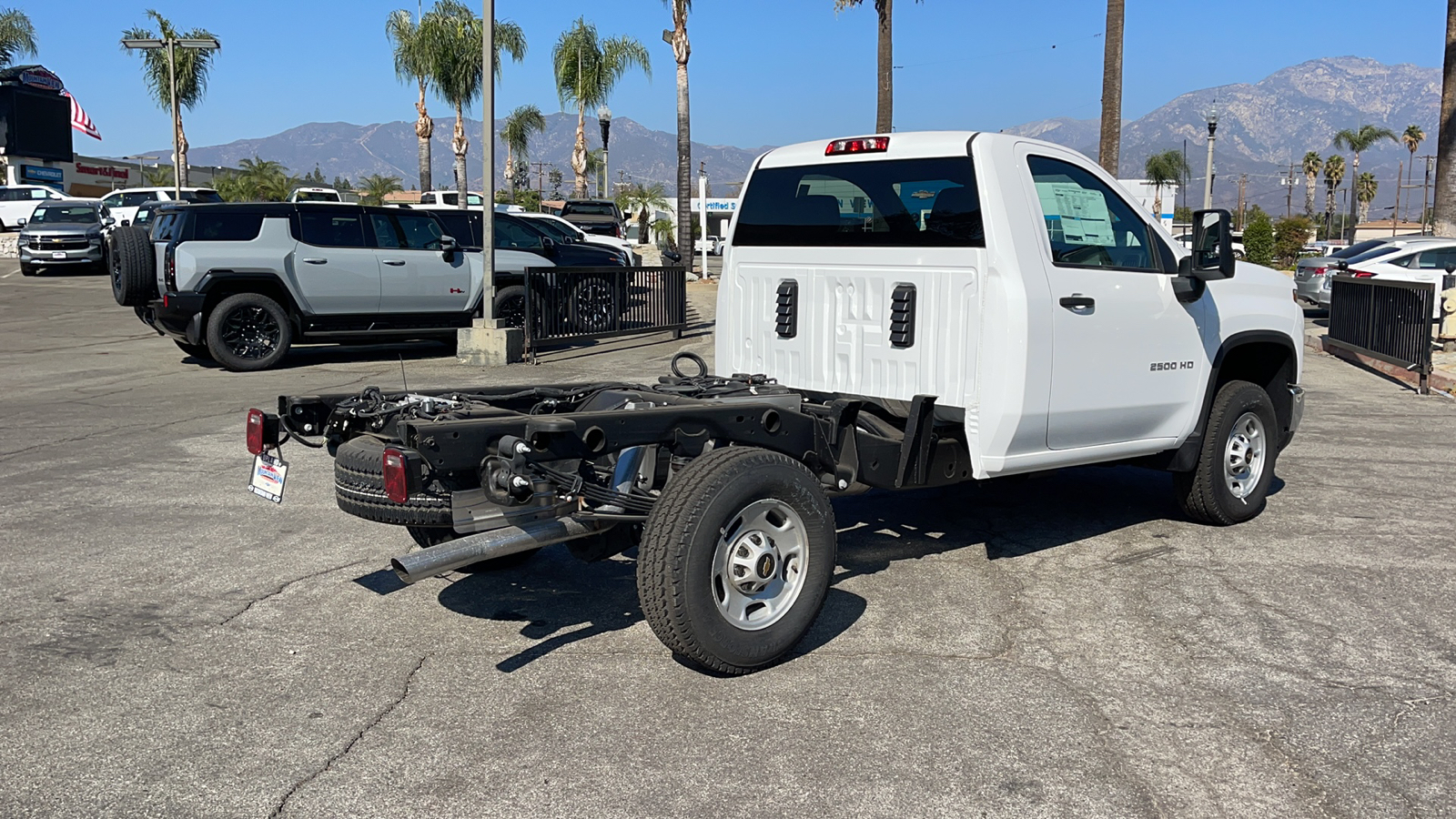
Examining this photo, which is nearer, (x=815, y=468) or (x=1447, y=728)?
(x=1447, y=728)

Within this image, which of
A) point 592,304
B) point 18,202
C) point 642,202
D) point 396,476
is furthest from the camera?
point 642,202

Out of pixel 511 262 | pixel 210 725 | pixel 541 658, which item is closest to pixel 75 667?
pixel 210 725

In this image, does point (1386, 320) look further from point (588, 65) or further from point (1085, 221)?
point (588, 65)

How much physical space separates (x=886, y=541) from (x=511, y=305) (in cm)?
1022

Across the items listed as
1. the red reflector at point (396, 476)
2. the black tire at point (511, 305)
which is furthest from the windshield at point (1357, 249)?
the red reflector at point (396, 476)

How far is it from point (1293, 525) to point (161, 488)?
6.82 m

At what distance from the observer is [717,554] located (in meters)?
4.39

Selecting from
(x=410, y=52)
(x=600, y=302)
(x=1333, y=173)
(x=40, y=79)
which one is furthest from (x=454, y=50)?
(x=1333, y=173)

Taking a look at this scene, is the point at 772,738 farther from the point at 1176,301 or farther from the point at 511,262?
the point at 511,262

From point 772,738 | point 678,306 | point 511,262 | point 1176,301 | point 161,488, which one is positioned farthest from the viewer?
point 678,306

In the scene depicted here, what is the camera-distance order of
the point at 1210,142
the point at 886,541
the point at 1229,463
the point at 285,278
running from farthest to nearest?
1. the point at 1210,142
2. the point at 285,278
3. the point at 1229,463
4. the point at 886,541

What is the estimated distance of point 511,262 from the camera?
16.3 metres

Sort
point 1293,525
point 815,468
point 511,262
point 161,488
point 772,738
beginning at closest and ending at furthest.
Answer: point 772,738 < point 815,468 < point 1293,525 < point 161,488 < point 511,262

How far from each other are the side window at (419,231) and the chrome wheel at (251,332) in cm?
187
